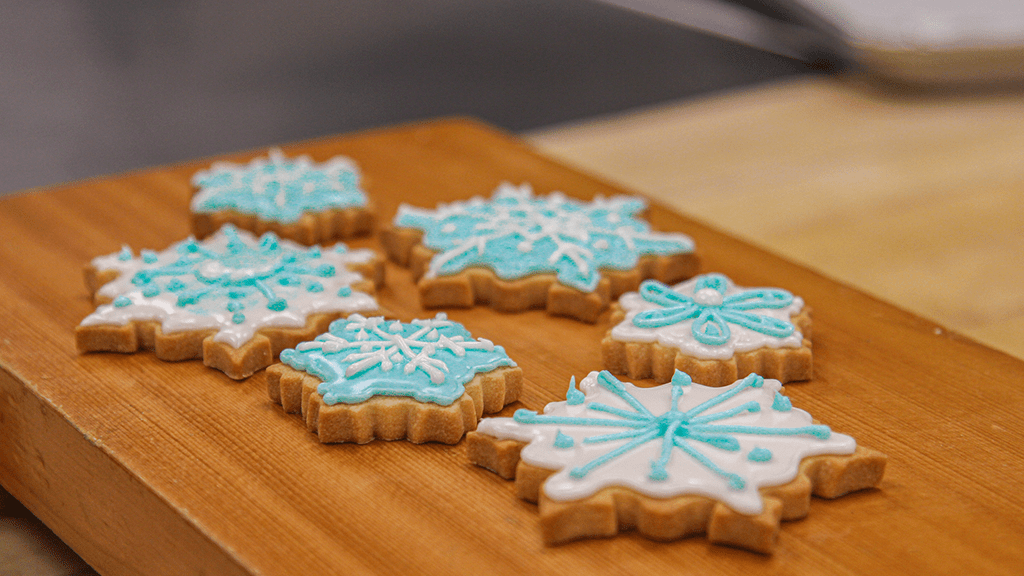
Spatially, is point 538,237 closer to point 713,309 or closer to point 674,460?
point 713,309

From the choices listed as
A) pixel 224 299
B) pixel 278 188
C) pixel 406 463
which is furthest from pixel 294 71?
pixel 406 463

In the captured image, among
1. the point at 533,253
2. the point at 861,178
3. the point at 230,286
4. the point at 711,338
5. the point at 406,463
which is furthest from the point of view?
the point at 861,178

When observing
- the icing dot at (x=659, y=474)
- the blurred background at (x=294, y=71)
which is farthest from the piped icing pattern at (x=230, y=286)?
the blurred background at (x=294, y=71)

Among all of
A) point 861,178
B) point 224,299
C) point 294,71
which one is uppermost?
point 224,299

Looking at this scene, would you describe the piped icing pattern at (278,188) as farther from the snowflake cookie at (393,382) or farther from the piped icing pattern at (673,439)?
the piped icing pattern at (673,439)

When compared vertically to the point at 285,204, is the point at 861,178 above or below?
below

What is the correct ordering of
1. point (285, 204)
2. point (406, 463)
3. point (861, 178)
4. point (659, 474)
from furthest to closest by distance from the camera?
1. point (861, 178)
2. point (285, 204)
3. point (406, 463)
4. point (659, 474)

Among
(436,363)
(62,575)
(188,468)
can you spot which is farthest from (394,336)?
(62,575)
